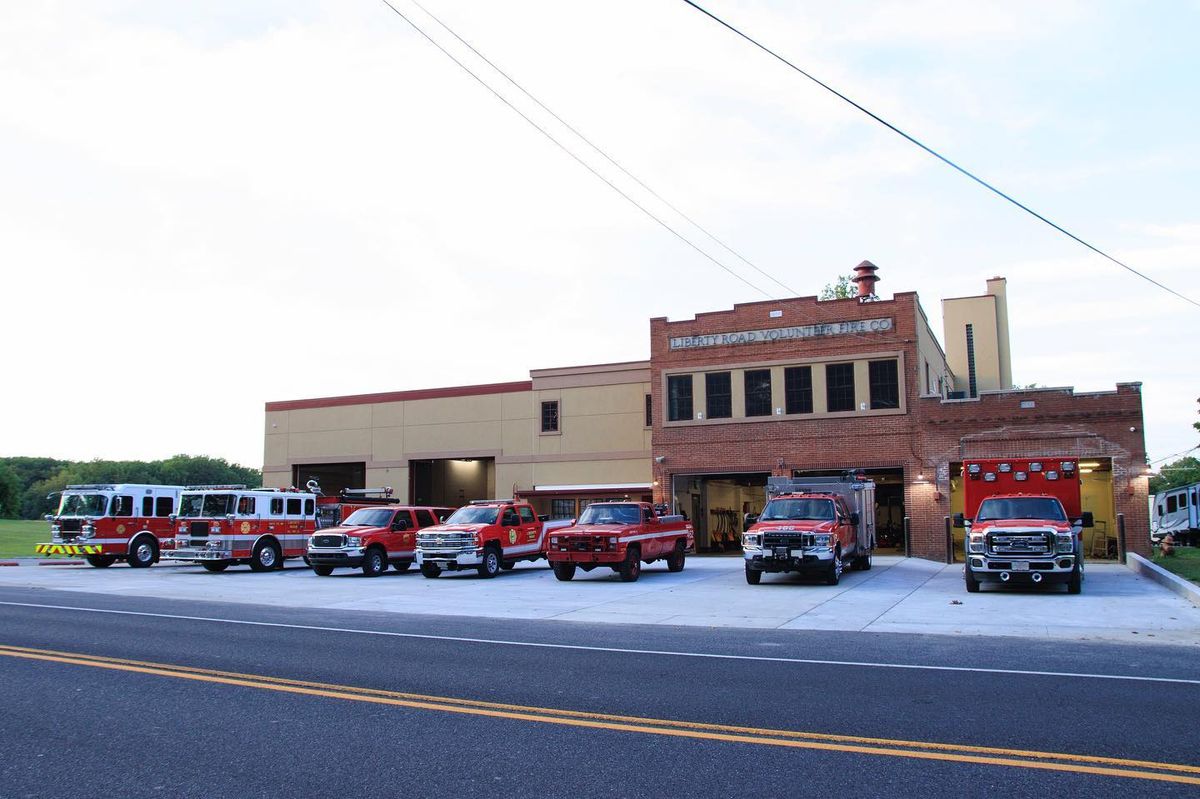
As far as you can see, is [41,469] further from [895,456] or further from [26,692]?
[26,692]

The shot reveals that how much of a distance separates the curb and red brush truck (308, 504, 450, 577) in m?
18.5

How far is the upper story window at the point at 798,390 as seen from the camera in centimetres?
3322

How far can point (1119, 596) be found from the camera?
1756 cm

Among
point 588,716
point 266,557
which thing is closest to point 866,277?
point 266,557

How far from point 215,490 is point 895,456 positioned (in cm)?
2217

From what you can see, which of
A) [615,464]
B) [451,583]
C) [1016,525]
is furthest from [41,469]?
[1016,525]

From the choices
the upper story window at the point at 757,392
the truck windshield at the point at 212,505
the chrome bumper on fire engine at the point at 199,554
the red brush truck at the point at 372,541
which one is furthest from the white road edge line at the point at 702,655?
the upper story window at the point at 757,392

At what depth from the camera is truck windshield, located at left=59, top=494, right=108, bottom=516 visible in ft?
94.3

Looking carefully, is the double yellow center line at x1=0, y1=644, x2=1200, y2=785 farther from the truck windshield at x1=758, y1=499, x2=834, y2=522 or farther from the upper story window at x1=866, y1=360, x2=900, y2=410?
the upper story window at x1=866, y1=360, x2=900, y2=410

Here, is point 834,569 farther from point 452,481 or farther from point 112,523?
point 452,481

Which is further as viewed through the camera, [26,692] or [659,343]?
[659,343]

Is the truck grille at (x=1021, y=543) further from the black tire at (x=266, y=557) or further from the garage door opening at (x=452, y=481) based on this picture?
the garage door opening at (x=452, y=481)

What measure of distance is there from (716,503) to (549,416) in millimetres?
7904

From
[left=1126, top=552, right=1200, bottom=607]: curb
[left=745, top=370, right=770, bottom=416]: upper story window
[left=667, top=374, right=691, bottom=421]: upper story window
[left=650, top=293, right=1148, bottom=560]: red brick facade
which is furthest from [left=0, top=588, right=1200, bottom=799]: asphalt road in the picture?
[left=667, top=374, right=691, bottom=421]: upper story window
